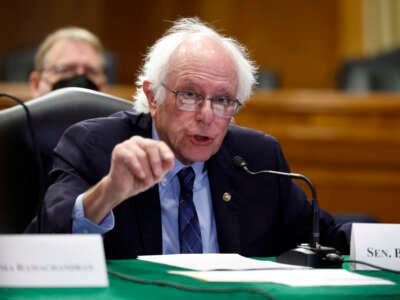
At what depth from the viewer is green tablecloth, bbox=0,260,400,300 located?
1593mm

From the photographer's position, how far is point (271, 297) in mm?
1589

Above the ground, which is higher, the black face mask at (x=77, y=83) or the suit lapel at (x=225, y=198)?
the black face mask at (x=77, y=83)

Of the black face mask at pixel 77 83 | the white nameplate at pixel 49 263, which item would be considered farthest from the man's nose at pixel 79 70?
the white nameplate at pixel 49 263

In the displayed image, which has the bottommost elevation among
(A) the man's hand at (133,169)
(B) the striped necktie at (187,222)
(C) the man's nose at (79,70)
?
(B) the striped necktie at (187,222)

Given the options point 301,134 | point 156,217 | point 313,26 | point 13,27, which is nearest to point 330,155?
point 301,134

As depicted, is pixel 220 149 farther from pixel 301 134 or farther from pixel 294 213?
pixel 301 134

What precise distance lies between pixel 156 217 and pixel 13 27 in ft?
20.8

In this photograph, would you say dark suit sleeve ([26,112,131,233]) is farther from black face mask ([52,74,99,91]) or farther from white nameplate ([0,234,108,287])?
black face mask ([52,74,99,91])

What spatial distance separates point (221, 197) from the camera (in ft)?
8.87

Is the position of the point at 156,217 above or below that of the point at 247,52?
below

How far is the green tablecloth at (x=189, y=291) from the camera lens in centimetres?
159

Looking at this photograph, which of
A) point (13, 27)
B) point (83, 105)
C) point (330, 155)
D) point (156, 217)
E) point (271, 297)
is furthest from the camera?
point (13, 27)

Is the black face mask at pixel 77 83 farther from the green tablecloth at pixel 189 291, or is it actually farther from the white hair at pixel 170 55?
the green tablecloth at pixel 189 291

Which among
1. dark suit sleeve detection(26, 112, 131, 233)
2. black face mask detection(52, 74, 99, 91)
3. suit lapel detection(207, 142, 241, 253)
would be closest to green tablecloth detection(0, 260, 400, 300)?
dark suit sleeve detection(26, 112, 131, 233)
